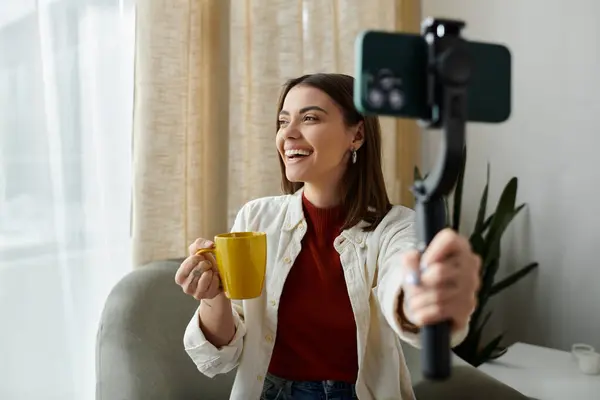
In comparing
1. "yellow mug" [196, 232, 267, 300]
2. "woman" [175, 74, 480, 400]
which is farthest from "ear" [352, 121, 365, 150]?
"yellow mug" [196, 232, 267, 300]

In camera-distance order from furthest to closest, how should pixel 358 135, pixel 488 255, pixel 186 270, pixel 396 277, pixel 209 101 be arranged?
pixel 488 255
pixel 209 101
pixel 358 135
pixel 186 270
pixel 396 277

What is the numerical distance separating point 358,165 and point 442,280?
2.47 feet

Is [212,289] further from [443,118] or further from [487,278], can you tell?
[487,278]

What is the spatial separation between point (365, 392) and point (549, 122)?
129cm

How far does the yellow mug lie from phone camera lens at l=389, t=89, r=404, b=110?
479 millimetres

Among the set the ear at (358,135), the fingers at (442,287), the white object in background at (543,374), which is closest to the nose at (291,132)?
the ear at (358,135)

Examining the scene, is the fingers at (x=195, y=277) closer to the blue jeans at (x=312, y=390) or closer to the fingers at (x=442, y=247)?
the blue jeans at (x=312, y=390)

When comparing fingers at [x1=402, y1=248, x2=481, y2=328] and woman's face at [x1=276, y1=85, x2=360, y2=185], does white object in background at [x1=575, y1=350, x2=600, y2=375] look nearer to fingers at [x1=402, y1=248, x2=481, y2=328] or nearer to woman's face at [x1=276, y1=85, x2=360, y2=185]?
woman's face at [x1=276, y1=85, x2=360, y2=185]

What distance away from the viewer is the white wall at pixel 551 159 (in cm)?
188

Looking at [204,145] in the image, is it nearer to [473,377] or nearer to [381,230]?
[381,230]

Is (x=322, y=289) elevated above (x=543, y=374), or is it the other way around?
(x=322, y=289)

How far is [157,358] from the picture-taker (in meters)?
1.24

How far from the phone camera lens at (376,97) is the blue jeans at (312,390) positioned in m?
0.77

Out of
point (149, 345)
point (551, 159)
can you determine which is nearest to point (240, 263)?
point (149, 345)
